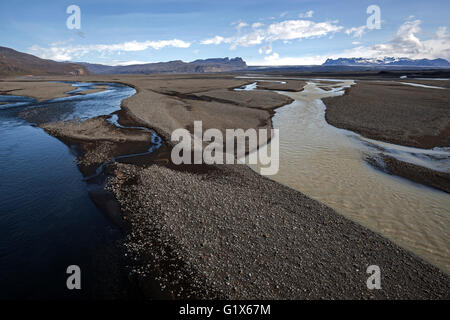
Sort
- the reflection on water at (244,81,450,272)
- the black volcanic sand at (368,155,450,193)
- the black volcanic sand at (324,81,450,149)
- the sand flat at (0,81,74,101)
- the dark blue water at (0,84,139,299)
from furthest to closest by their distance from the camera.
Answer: the sand flat at (0,81,74,101) → the black volcanic sand at (324,81,450,149) → the black volcanic sand at (368,155,450,193) → the reflection on water at (244,81,450,272) → the dark blue water at (0,84,139,299)

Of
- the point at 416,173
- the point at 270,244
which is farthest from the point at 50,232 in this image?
the point at 416,173

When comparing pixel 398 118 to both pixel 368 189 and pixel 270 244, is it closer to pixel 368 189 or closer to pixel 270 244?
pixel 368 189

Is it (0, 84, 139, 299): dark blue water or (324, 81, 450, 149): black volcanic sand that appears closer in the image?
(0, 84, 139, 299): dark blue water

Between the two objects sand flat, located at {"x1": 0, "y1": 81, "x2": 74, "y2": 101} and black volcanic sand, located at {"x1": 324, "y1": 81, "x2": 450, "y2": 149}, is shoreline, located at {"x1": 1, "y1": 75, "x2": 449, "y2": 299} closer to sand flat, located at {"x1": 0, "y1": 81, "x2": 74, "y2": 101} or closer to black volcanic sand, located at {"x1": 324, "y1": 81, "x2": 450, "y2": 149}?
black volcanic sand, located at {"x1": 324, "y1": 81, "x2": 450, "y2": 149}

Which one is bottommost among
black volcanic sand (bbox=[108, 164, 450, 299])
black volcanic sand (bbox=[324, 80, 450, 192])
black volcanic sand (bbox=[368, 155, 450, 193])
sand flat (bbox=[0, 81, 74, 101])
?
black volcanic sand (bbox=[108, 164, 450, 299])

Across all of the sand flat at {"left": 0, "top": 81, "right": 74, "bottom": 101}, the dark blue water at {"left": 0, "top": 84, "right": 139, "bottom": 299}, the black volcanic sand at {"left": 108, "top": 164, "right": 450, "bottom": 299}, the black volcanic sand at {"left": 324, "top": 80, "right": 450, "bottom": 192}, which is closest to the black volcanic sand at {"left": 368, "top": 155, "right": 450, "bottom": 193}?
the black volcanic sand at {"left": 324, "top": 80, "right": 450, "bottom": 192}

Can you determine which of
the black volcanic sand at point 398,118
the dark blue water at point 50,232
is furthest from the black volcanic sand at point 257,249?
the black volcanic sand at point 398,118
